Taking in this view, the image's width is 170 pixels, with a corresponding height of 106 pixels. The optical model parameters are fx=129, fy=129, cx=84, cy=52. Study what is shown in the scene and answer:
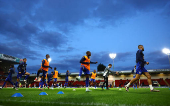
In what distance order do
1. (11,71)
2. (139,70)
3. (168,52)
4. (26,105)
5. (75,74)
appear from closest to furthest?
(26,105) → (139,70) → (11,71) → (168,52) → (75,74)

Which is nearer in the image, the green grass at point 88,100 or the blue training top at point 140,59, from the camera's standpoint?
the green grass at point 88,100

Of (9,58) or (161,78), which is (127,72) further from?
(9,58)

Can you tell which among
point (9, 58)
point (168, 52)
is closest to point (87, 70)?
point (168, 52)

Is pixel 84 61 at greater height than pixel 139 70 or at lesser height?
greater

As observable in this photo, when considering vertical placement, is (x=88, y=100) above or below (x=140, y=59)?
below

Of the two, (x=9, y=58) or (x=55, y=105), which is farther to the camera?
(x=9, y=58)

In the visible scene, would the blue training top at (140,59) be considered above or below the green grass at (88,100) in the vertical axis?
above

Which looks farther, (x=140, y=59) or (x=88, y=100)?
(x=140, y=59)

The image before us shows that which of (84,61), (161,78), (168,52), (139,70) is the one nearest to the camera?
(139,70)

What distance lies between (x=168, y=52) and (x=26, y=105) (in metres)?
26.3

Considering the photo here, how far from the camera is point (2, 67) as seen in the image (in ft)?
173

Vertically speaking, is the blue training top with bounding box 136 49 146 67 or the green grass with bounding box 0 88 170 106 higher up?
the blue training top with bounding box 136 49 146 67

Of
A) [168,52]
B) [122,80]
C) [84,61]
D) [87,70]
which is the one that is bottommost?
[122,80]

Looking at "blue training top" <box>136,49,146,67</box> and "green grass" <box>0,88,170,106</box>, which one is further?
"blue training top" <box>136,49,146,67</box>
